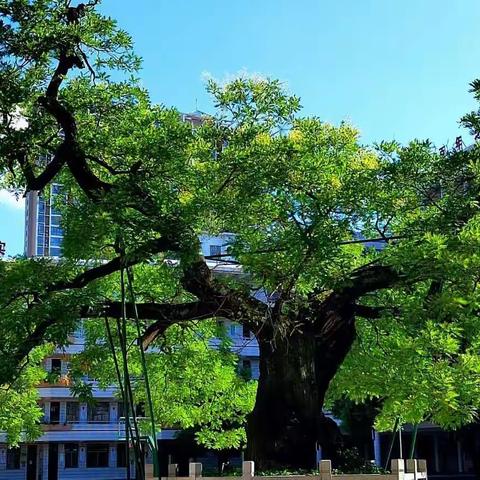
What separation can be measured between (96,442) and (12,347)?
27863mm

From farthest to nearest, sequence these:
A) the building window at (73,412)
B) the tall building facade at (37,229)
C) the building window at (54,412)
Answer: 1. the tall building facade at (37,229)
2. the building window at (73,412)
3. the building window at (54,412)

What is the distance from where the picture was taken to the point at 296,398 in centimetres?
815

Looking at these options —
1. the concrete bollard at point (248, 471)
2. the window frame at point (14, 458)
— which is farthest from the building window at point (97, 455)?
the concrete bollard at point (248, 471)

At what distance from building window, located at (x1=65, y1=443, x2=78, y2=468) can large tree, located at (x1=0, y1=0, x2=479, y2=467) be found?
26.6 meters

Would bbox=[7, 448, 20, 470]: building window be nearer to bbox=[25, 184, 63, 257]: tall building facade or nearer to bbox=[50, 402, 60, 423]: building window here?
bbox=[50, 402, 60, 423]: building window

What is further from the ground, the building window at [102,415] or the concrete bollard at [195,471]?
the building window at [102,415]

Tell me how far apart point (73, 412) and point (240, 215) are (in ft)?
91.2

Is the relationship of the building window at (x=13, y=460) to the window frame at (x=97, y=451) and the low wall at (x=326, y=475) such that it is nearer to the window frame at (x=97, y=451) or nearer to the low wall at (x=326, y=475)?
the window frame at (x=97, y=451)

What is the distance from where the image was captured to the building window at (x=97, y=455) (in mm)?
33781

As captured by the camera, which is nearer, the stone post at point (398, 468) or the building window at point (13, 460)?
the stone post at point (398, 468)

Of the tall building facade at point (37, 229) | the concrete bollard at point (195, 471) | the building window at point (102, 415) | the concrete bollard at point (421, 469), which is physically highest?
the tall building facade at point (37, 229)

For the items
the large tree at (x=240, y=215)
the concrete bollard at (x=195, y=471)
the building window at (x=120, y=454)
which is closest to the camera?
the large tree at (x=240, y=215)

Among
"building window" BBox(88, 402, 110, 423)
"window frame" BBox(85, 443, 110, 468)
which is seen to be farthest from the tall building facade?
"window frame" BBox(85, 443, 110, 468)

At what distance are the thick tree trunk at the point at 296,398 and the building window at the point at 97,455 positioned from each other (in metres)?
27.2
